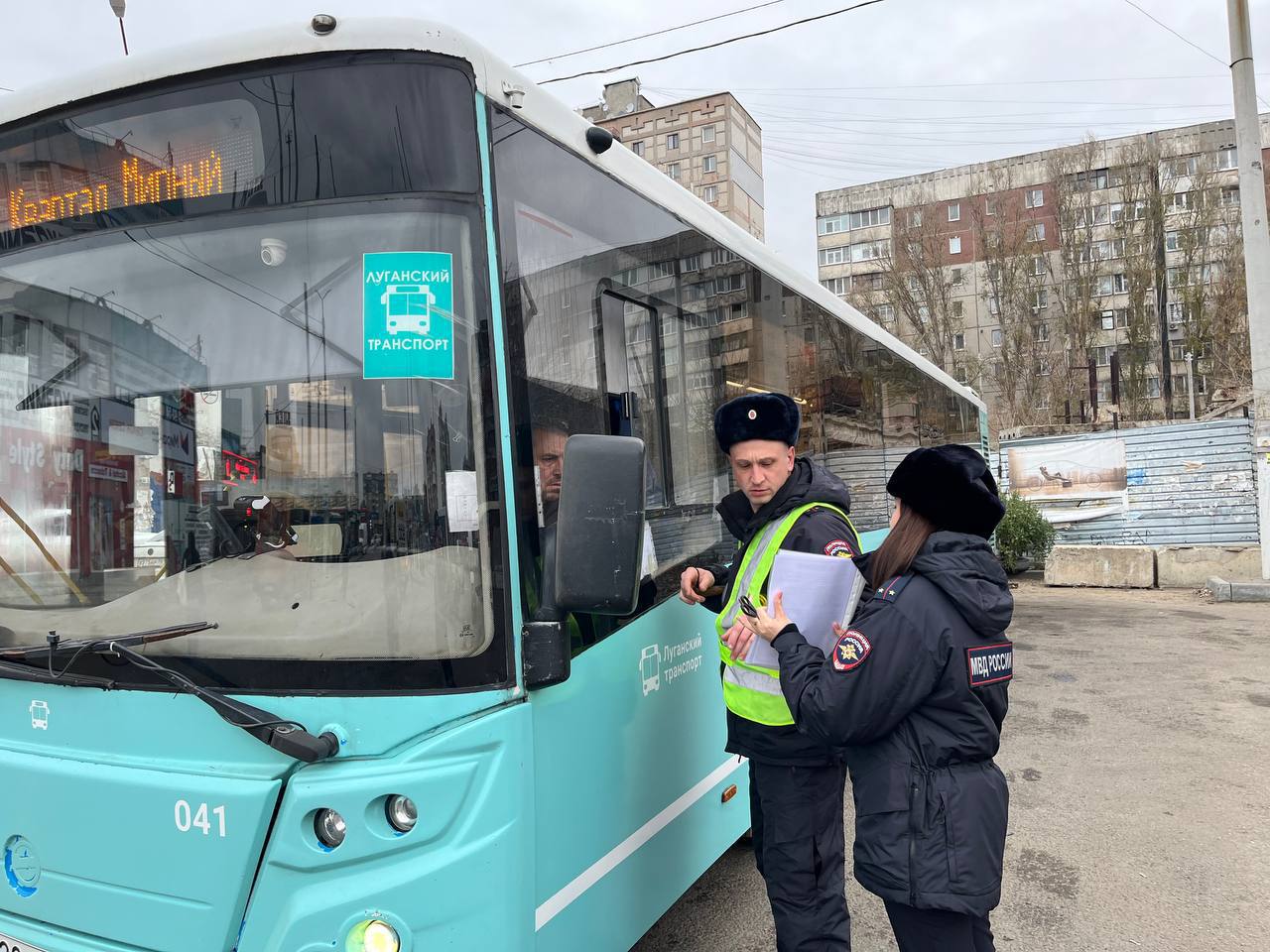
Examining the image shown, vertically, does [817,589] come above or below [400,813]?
above

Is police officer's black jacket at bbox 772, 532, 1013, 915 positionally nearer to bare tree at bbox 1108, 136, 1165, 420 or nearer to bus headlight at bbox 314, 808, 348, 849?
bus headlight at bbox 314, 808, 348, 849

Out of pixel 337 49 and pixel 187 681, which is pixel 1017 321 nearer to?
pixel 337 49

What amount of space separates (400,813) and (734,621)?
1.09 metres

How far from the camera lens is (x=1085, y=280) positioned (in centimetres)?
3422

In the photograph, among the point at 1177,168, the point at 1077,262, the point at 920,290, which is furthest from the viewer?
the point at 920,290

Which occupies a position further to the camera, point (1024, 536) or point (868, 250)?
point (868, 250)

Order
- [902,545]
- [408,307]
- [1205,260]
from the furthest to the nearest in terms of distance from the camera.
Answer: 1. [1205,260]
2. [902,545]
3. [408,307]

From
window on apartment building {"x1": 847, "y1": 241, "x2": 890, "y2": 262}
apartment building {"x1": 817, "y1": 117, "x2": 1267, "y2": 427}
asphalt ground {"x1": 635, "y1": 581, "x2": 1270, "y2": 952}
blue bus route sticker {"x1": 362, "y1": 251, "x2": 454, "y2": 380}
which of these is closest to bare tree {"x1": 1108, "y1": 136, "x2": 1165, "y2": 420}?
apartment building {"x1": 817, "y1": 117, "x2": 1267, "y2": 427}

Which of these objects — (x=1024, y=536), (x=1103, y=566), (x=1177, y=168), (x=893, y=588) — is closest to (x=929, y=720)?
(x=893, y=588)

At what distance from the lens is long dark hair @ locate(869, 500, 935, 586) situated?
7.18 ft

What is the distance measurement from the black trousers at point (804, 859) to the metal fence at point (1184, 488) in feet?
54.6

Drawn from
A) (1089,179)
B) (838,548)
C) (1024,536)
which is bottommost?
(1024,536)

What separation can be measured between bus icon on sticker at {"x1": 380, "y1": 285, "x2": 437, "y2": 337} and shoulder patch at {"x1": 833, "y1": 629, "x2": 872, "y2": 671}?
4.14ft

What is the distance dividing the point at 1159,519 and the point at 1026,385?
20465mm
